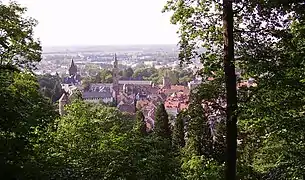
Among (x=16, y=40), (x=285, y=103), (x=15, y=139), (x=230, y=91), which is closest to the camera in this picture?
(x=15, y=139)

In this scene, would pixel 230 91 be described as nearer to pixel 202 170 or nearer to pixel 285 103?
pixel 285 103

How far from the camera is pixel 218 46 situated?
6723mm

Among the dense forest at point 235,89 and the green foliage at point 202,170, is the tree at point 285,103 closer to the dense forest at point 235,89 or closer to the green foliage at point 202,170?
the dense forest at point 235,89

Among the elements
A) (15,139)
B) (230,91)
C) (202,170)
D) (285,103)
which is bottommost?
(202,170)

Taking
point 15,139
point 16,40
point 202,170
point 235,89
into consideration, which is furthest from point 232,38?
point 202,170

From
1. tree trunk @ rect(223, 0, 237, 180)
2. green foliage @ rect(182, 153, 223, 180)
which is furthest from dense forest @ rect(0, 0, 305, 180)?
green foliage @ rect(182, 153, 223, 180)

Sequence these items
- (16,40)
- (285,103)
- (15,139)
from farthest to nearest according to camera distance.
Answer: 1. (16,40)
2. (285,103)
3. (15,139)

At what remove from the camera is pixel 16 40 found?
41.5ft

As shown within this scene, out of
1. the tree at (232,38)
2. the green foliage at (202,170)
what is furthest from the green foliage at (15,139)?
the green foliage at (202,170)

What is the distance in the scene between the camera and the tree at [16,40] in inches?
477

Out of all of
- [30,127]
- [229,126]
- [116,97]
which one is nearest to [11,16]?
[30,127]

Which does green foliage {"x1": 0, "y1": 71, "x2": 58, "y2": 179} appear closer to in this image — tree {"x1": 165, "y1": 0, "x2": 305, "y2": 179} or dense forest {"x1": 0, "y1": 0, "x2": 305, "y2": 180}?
dense forest {"x1": 0, "y1": 0, "x2": 305, "y2": 180}

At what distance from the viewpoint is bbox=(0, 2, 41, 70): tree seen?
39.7 ft

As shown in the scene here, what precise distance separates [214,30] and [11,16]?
7.72 metres
